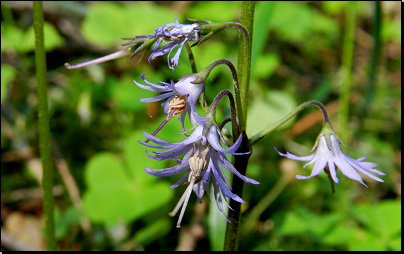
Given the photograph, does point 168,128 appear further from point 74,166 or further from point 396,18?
point 396,18

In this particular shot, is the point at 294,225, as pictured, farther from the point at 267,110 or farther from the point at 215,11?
the point at 215,11

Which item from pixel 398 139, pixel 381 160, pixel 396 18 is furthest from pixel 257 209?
pixel 396 18

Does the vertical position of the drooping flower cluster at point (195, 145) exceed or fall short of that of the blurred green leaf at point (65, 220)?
it exceeds it

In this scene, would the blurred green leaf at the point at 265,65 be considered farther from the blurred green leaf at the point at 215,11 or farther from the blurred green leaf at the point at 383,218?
the blurred green leaf at the point at 383,218

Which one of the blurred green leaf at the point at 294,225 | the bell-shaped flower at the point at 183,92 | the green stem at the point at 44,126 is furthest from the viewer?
the blurred green leaf at the point at 294,225

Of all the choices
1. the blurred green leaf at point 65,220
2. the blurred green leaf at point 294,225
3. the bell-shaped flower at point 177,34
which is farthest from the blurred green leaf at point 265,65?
the bell-shaped flower at point 177,34

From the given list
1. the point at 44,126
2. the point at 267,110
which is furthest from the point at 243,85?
the point at 267,110

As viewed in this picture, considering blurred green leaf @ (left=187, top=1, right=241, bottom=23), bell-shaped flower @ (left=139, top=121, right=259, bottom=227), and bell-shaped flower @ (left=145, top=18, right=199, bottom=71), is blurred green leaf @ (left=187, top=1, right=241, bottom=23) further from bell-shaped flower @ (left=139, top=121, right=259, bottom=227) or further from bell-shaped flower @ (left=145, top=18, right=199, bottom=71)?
bell-shaped flower @ (left=139, top=121, right=259, bottom=227)

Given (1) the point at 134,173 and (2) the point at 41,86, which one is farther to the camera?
(1) the point at 134,173
